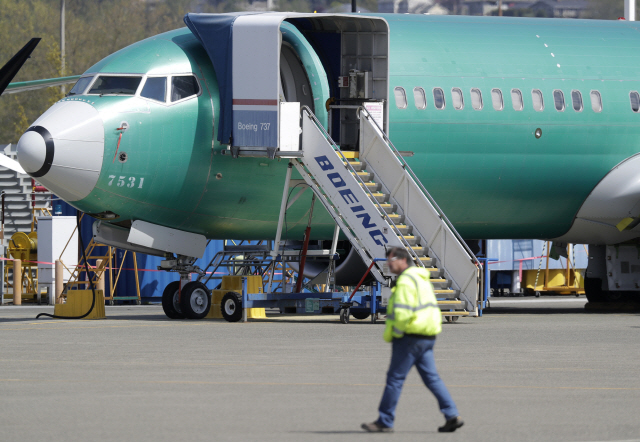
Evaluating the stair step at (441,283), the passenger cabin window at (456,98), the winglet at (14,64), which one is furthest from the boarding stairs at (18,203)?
the stair step at (441,283)

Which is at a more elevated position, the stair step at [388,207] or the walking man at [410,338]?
the stair step at [388,207]

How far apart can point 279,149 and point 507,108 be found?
5.30 metres

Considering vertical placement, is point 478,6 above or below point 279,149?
above

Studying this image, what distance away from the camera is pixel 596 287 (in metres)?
29.5

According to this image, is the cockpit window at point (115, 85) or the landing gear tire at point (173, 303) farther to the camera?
the landing gear tire at point (173, 303)

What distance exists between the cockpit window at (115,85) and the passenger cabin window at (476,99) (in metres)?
7.00

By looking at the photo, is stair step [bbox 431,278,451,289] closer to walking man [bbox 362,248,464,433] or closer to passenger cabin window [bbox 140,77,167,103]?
passenger cabin window [bbox 140,77,167,103]

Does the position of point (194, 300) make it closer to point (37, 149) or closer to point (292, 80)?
point (37, 149)

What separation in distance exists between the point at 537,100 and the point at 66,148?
400 inches

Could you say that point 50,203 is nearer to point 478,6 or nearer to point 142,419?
point 142,419

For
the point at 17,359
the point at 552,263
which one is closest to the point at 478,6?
the point at 552,263

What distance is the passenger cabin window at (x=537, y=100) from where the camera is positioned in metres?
24.9

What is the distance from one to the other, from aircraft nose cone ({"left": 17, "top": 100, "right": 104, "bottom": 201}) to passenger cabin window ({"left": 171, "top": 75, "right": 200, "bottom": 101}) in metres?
1.66

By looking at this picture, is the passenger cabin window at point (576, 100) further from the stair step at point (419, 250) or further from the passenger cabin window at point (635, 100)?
the stair step at point (419, 250)
